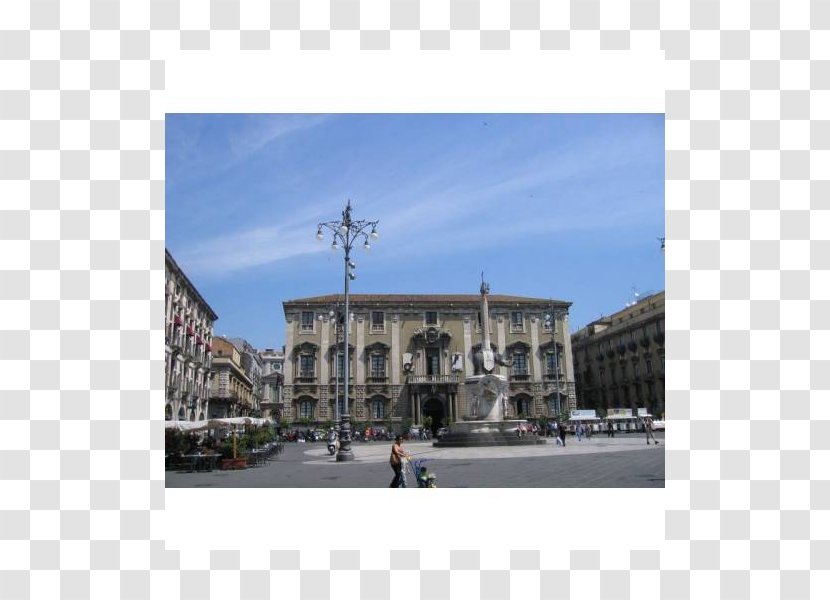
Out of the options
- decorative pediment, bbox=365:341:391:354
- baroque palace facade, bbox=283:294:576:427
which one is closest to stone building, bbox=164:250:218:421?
baroque palace facade, bbox=283:294:576:427

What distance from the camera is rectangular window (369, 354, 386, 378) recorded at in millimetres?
48000

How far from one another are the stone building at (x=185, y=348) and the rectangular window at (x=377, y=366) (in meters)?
13.5

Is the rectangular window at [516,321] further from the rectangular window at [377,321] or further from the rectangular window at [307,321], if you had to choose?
the rectangular window at [307,321]

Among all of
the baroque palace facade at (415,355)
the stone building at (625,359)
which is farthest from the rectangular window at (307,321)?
the stone building at (625,359)

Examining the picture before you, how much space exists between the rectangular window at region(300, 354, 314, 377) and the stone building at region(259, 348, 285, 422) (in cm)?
1642

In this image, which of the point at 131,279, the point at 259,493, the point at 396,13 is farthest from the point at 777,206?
the point at 259,493

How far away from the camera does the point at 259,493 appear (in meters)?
10.8

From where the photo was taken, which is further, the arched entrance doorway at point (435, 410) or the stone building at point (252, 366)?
the stone building at point (252, 366)

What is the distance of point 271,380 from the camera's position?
8925cm

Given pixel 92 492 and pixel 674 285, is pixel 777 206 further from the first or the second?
pixel 92 492

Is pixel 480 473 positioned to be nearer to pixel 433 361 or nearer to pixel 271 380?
pixel 433 361

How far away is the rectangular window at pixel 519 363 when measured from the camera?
4935 centimetres

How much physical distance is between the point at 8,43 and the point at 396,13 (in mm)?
3880

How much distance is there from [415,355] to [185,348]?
18378mm
